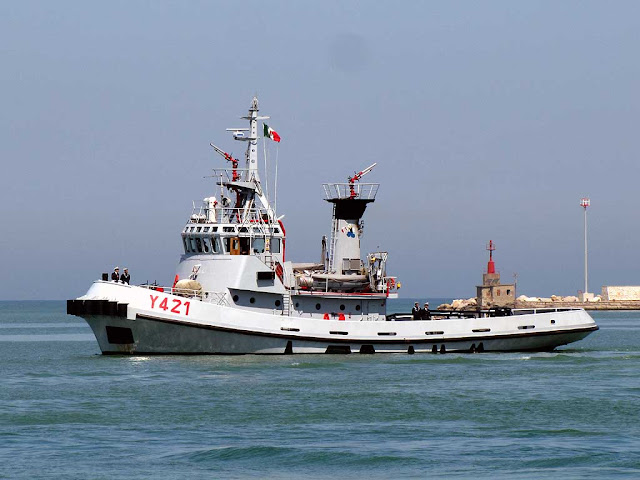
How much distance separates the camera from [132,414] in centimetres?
2792

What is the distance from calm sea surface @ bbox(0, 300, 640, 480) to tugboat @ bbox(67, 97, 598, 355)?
71 centimetres

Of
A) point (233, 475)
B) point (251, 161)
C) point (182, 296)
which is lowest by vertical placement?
point (233, 475)

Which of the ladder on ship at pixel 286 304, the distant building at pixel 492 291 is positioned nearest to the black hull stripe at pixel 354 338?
the ladder on ship at pixel 286 304

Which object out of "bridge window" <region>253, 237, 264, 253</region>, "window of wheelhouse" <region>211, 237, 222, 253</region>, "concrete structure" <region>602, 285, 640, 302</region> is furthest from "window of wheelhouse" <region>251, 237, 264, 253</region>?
"concrete structure" <region>602, 285, 640, 302</region>

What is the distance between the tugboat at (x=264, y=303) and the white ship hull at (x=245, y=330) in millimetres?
34

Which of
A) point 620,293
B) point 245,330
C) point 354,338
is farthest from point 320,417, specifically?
point 620,293

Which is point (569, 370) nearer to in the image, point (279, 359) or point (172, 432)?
point (279, 359)

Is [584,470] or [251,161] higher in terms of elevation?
[251,161]

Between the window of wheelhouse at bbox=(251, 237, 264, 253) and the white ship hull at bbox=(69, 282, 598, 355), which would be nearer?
the white ship hull at bbox=(69, 282, 598, 355)

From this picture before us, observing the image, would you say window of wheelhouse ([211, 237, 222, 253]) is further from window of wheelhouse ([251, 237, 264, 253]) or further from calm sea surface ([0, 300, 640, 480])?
calm sea surface ([0, 300, 640, 480])

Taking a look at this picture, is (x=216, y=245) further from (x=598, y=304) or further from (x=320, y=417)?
(x=598, y=304)

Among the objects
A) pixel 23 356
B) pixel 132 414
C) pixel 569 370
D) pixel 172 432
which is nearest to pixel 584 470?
pixel 172 432

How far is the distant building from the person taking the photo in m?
108

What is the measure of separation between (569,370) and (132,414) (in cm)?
1682
